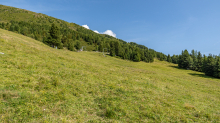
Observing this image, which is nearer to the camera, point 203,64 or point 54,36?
point 54,36

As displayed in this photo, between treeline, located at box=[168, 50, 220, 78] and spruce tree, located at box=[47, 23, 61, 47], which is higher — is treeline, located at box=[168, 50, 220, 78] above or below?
below

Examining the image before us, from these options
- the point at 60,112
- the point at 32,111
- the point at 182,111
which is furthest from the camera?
the point at 182,111

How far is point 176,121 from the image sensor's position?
317 inches

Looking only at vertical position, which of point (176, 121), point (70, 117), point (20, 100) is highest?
point (20, 100)

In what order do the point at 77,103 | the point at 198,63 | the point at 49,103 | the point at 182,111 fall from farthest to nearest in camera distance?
the point at 198,63 < the point at 182,111 < the point at 77,103 < the point at 49,103

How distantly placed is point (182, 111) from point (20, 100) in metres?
13.3

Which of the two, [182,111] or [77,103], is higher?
[77,103]

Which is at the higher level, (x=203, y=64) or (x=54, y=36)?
(x=54, y=36)

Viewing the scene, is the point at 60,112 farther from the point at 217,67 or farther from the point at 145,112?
the point at 217,67

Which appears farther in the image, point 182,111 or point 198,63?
point 198,63

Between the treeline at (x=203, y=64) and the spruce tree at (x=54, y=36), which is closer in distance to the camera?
the spruce tree at (x=54, y=36)

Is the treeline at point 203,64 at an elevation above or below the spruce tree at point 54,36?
below

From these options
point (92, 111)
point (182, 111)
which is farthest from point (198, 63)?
point (92, 111)

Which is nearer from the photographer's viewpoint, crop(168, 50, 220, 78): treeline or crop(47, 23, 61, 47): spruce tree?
crop(47, 23, 61, 47): spruce tree
